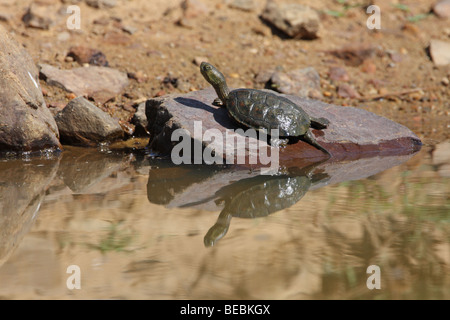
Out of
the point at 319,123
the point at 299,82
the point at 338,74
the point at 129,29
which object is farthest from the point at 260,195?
the point at 129,29

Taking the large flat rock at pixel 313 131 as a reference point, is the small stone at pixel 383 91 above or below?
above

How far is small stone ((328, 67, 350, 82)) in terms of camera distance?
8289 millimetres

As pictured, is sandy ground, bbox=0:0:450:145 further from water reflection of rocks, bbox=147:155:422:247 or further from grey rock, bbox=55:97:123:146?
water reflection of rocks, bbox=147:155:422:247

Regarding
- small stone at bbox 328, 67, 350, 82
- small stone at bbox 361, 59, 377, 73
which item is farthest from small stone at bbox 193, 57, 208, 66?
small stone at bbox 361, 59, 377, 73

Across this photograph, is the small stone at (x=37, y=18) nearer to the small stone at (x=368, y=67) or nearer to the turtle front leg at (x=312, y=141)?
the turtle front leg at (x=312, y=141)

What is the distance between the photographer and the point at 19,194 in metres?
4.15

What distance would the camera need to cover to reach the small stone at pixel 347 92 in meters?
7.99

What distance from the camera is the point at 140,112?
6.43 m

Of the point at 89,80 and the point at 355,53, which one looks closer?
the point at 89,80

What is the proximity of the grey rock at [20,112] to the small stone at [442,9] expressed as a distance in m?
7.54

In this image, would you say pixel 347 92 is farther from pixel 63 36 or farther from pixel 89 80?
pixel 63 36

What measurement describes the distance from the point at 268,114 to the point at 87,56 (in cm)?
330

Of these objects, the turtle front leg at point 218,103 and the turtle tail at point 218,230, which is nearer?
the turtle tail at point 218,230

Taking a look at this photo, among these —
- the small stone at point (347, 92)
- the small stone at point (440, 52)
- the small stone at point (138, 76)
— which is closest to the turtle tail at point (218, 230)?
the small stone at point (138, 76)
